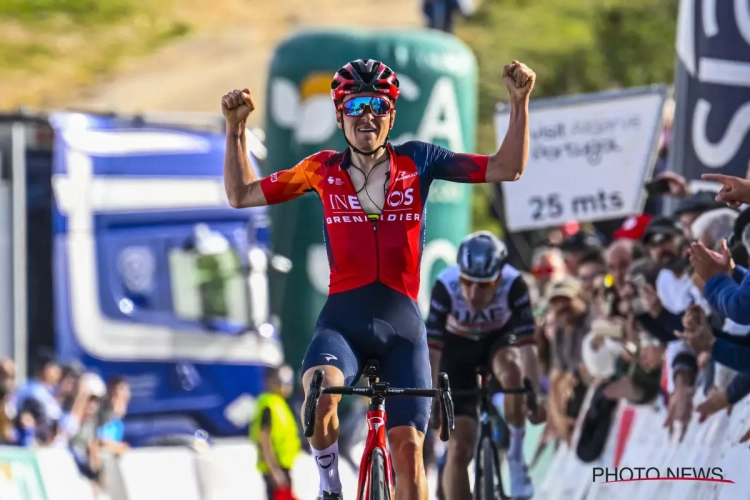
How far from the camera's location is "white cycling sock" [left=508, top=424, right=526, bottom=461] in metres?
10.2

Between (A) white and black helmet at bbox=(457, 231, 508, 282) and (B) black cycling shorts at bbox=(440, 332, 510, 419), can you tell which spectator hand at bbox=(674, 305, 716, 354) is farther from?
(B) black cycling shorts at bbox=(440, 332, 510, 419)

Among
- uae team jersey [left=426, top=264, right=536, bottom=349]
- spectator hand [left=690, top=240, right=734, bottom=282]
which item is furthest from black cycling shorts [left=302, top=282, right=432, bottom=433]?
uae team jersey [left=426, top=264, right=536, bottom=349]

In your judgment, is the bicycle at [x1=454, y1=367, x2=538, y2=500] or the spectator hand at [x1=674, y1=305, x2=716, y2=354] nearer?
the spectator hand at [x1=674, y1=305, x2=716, y2=354]

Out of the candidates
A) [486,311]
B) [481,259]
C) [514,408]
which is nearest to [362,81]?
[481,259]

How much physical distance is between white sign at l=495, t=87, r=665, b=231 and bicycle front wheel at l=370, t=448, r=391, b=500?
6992mm

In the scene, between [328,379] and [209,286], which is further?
[209,286]

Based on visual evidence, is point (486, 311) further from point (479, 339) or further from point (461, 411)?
point (461, 411)

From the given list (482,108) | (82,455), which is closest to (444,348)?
(82,455)

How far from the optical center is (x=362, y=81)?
7.53 m

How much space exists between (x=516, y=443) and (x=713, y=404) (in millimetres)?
1448

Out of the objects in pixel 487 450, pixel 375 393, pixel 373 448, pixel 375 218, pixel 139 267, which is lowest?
pixel 139 267

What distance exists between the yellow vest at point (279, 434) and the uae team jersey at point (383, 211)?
19.8 ft

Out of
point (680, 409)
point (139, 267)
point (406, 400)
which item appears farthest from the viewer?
point (139, 267)

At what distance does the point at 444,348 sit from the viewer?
33.2 ft
